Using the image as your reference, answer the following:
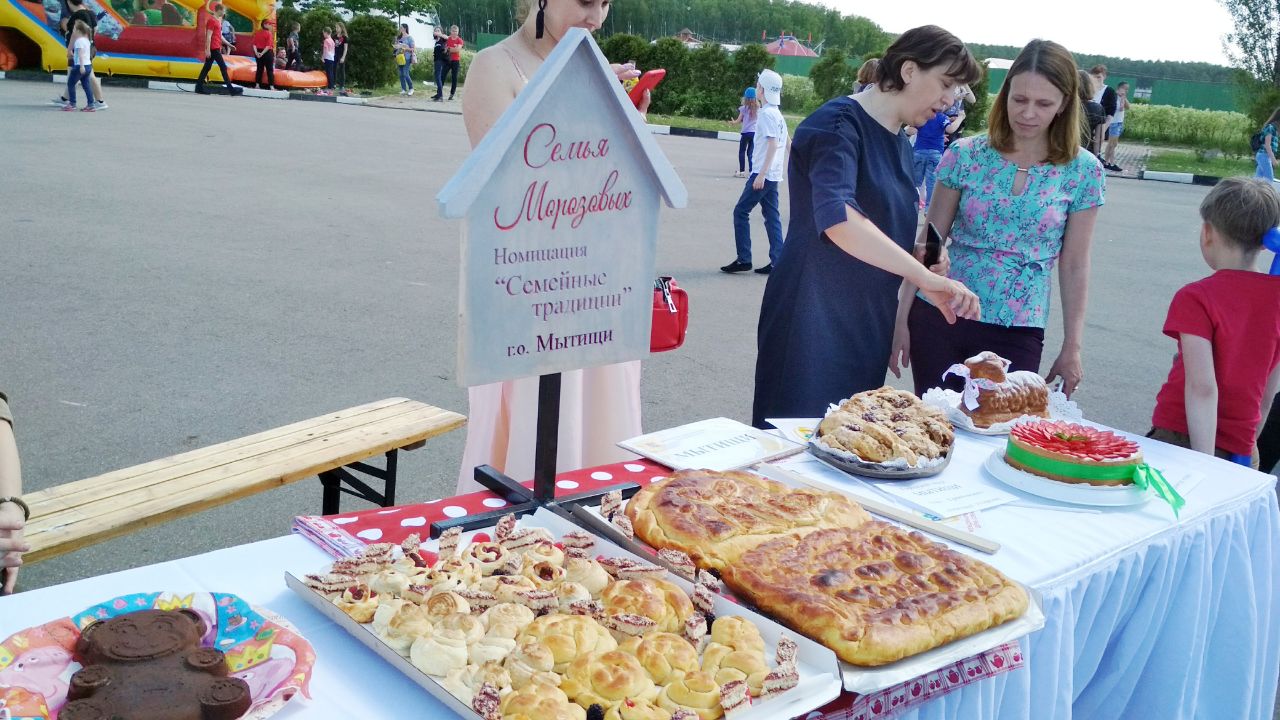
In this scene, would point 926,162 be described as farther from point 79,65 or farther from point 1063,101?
point 79,65

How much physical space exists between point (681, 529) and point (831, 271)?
149 cm

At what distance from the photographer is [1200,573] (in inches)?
85.5

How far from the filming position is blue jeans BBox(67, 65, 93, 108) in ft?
50.9

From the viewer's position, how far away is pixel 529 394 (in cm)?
269

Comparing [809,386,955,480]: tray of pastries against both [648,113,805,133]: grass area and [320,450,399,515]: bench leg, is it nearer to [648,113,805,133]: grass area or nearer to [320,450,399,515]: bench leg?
[320,450,399,515]: bench leg

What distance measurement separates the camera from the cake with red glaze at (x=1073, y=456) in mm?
2184

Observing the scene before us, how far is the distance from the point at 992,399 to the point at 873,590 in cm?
122

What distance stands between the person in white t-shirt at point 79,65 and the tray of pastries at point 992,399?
1618 centimetres

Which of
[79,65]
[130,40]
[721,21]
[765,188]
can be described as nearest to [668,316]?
[765,188]

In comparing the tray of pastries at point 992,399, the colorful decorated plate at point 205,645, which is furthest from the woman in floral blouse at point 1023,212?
the colorful decorated plate at point 205,645

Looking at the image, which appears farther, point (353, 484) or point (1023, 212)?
point (353, 484)

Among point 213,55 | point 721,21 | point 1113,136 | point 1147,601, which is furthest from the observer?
point 721,21

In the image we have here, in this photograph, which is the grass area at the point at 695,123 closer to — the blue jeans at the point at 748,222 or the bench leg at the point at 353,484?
the blue jeans at the point at 748,222

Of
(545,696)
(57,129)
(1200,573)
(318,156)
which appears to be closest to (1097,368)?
(1200,573)
